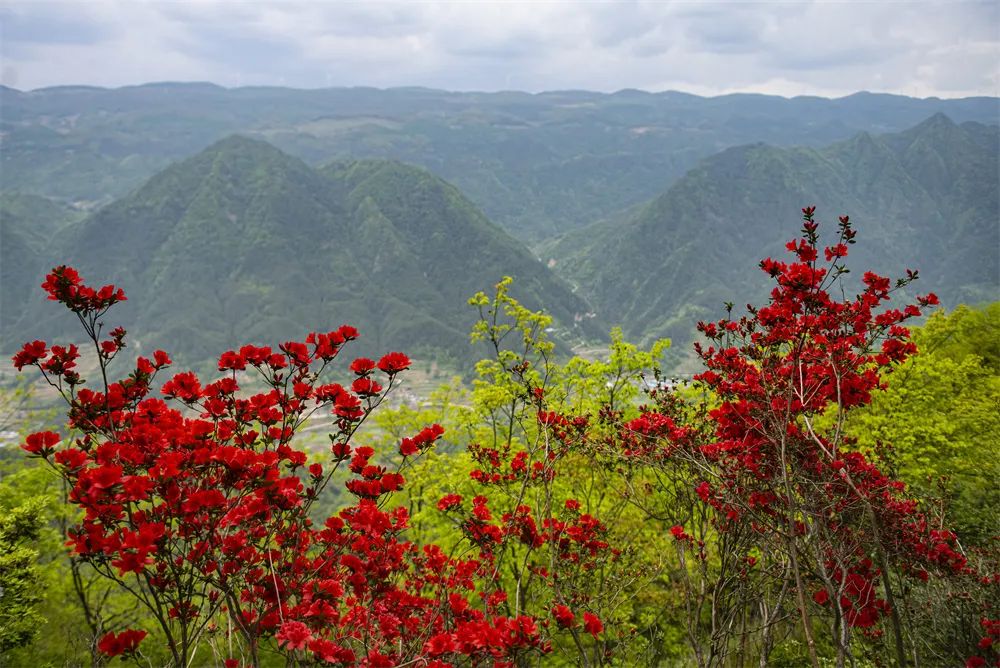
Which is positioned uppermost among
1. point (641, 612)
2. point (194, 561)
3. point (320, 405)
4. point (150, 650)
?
point (320, 405)

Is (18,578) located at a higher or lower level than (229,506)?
lower

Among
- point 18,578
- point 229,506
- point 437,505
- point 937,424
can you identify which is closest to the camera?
point 229,506

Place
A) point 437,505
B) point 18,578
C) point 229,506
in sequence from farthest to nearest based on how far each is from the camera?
point 18,578 < point 437,505 < point 229,506

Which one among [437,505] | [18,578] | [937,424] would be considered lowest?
[18,578]

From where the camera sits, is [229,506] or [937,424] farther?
[937,424]

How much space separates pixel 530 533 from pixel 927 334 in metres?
23.4

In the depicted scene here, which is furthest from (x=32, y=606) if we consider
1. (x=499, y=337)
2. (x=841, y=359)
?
(x=841, y=359)

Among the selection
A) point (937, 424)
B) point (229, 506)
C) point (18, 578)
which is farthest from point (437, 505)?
point (937, 424)

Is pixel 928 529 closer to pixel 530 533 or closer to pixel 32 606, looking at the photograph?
pixel 530 533

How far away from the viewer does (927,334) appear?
2262cm

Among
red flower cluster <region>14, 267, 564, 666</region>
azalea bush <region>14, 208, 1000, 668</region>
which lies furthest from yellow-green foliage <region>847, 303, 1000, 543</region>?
red flower cluster <region>14, 267, 564, 666</region>

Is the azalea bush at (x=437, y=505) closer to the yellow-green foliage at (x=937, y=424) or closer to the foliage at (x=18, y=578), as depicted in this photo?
the yellow-green foliage at (x=937, y=424)

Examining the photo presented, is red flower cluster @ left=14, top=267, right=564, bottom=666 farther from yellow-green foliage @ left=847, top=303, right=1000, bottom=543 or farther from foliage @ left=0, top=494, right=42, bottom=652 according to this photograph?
yellow-green foliage @ left=847, top=303, right=1000, bottom=543

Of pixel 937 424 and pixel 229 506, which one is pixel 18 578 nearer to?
pixel 229 506
